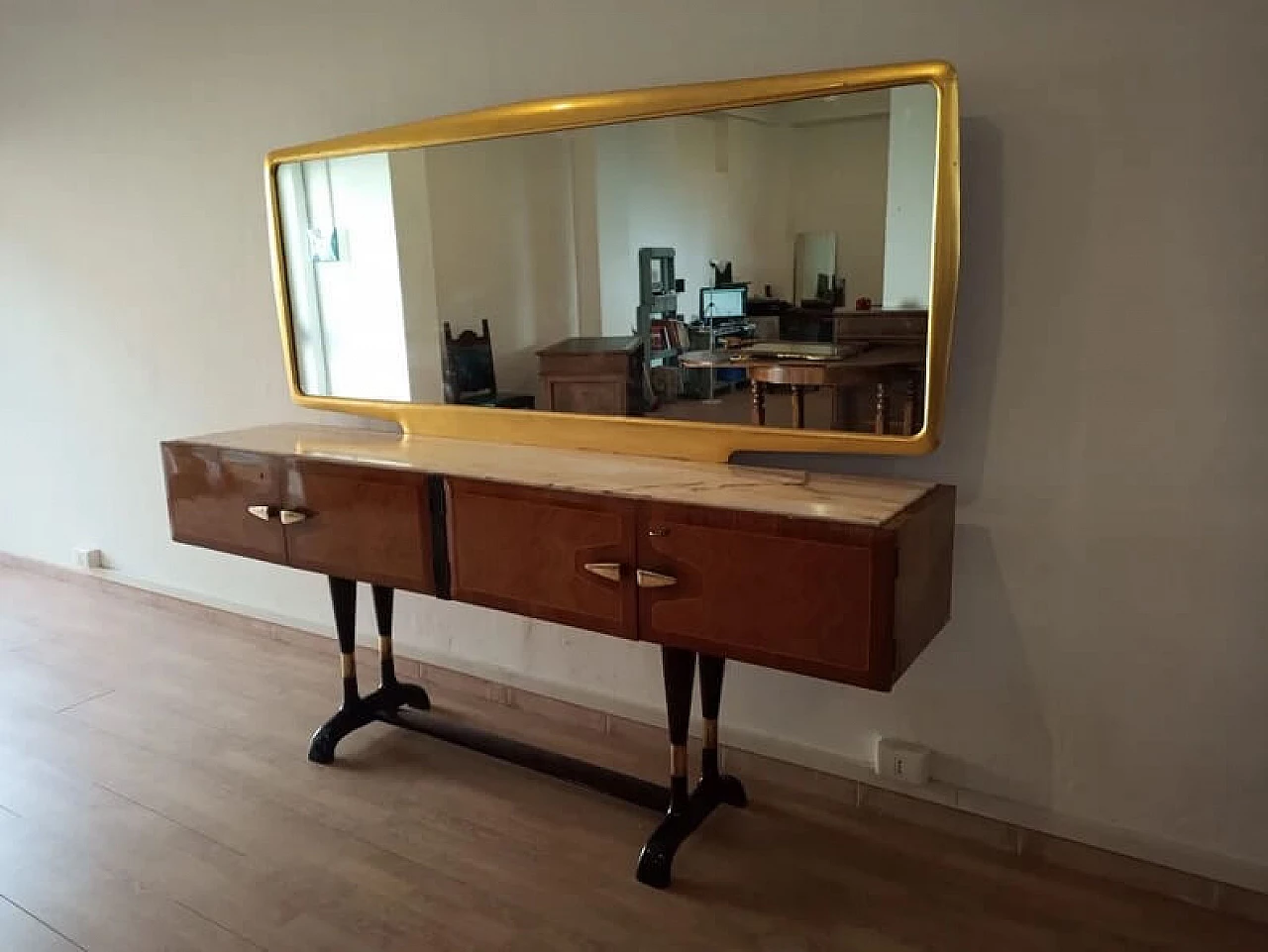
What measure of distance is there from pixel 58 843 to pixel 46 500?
7.12 feet

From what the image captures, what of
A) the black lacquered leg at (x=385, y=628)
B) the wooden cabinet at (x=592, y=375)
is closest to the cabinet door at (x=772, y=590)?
the wooden cabinet at (x=592, y=375)

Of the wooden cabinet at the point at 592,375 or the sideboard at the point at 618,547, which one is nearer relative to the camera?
the sideboard at the point at 618,547

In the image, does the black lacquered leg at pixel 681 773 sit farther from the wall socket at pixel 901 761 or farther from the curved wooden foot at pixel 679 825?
the wall socket at pixel 901 761

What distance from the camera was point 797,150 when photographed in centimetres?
183

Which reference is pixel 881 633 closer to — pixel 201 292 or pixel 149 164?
pixel 201 292

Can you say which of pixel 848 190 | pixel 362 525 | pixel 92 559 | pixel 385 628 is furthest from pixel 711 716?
pixel 92 559

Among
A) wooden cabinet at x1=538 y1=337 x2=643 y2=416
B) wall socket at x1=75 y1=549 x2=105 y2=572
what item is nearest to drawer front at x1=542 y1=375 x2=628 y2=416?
A: wooden cabinet at x1=538 y1=337 x2=643 y2=416

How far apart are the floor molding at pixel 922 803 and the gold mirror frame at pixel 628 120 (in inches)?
30.3

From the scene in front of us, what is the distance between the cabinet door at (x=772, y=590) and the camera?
1515 mm

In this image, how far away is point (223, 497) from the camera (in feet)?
7.58

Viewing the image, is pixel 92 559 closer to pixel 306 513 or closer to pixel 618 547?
pixel 306 513

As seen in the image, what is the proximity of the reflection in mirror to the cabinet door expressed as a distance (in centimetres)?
38

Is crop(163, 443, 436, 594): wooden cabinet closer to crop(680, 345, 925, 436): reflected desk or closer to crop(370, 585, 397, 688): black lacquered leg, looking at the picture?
crop(370, 585, 397, 688): black lacquered leg

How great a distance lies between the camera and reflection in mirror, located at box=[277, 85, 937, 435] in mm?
1782
